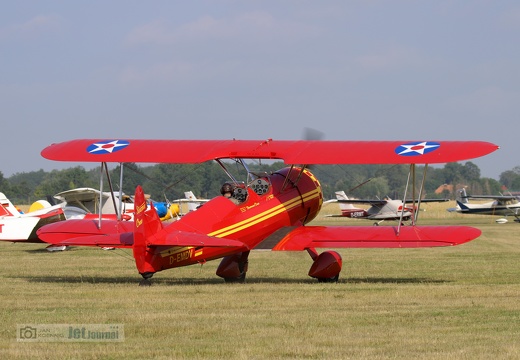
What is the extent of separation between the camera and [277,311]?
10.5m

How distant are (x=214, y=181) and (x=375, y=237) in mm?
48339

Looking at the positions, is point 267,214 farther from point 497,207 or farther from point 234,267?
point 497,207

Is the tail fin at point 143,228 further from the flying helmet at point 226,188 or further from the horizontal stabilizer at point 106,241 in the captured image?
the flying helmet at point 226,188

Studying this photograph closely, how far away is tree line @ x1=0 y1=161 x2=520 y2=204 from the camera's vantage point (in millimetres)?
54094

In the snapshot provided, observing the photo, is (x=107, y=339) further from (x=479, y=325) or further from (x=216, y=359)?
(x=479, y=325)

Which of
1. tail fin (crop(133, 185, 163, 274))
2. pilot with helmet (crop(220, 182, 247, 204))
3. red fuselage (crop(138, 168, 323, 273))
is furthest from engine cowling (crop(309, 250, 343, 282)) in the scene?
tail fin (crop(133, 185, 163, 274))

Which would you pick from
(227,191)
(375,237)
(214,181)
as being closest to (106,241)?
(227,191)

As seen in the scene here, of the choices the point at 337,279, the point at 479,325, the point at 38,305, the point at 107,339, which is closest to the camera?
the point at 107,339

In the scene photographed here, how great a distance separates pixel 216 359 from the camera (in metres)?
7.61

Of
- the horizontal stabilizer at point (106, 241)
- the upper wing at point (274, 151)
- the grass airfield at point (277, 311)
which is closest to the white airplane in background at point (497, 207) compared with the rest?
the grass airfield at point (277, 311)

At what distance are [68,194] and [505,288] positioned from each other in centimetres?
1732

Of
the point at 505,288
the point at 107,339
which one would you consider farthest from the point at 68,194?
the point at 107,339

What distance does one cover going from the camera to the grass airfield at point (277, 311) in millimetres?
7988

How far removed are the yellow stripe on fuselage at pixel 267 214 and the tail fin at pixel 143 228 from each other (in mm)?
941
